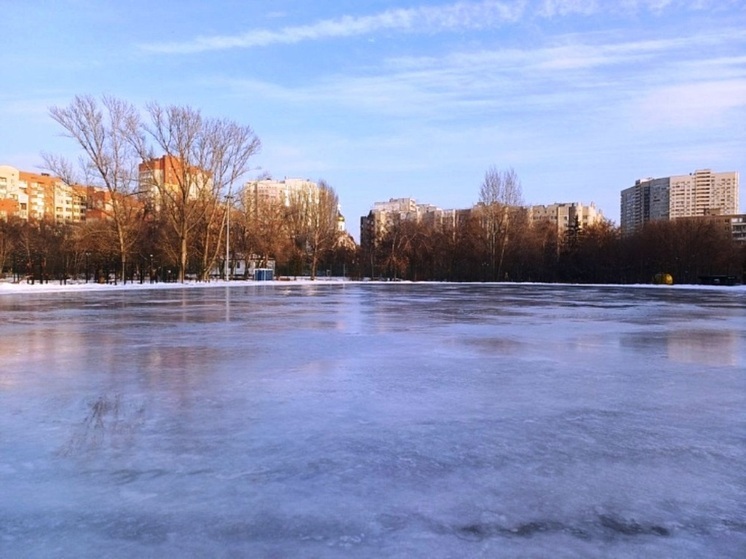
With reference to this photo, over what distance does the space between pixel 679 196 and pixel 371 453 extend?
150 m

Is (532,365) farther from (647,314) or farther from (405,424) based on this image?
(647,314)

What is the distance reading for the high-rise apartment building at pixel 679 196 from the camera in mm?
132875

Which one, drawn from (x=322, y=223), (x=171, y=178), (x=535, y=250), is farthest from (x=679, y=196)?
(x=171, y=178)

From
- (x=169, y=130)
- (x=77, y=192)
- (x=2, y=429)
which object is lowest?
(x=2, y=429)

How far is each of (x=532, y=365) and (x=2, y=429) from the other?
6785 mm

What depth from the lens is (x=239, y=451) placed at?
15.1 ft

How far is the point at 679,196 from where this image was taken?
13538 cm

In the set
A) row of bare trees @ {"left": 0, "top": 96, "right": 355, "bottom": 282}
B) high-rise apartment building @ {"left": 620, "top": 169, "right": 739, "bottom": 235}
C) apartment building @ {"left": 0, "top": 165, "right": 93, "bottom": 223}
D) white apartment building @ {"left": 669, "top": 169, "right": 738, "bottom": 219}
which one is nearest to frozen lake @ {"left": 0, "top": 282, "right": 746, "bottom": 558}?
row of bare trees @ {"left": 0, "top": 96, "right": 355, "bottom": 282}

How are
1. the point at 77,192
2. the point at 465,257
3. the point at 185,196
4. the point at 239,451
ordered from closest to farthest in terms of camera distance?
the point at 239,451 < the point at 77,192 < the point at 185,196 < the point at 465,257

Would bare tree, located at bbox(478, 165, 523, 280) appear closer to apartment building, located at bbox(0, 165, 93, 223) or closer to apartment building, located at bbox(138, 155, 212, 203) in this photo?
apartment building, located at bbox(138, 155, 212, 203)

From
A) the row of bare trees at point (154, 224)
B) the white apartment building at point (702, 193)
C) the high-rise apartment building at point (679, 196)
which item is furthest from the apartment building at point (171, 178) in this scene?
the white apartment building at point (702, 193)

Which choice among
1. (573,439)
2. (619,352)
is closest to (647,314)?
(619,352)

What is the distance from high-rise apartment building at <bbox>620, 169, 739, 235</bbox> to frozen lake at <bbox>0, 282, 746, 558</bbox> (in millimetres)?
130444

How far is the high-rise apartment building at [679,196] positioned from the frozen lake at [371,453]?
13044cm
